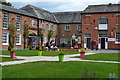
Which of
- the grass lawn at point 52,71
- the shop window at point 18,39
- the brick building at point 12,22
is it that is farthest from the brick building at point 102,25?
the grass lawn at point 52,71

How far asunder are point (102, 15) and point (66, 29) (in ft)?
37.4

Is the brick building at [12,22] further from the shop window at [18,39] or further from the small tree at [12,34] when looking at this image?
the small tree at [12,34]

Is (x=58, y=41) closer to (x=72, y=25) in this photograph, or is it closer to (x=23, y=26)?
(x=72, y=25)

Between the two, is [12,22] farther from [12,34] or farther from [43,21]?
[43,21]

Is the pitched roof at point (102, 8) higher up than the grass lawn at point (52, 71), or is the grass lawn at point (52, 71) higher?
the pitched roof at point (102, 8)

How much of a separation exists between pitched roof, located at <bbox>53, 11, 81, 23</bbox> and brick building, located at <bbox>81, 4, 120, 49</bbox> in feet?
21.0

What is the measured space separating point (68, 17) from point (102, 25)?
12.1 metres

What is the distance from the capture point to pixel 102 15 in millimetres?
40344

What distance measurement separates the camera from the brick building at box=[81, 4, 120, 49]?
3944cm

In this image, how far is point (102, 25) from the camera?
4034 cm

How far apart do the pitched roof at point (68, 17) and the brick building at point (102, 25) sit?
21.0 ft

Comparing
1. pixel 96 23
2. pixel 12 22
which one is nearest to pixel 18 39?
pixel 12 22

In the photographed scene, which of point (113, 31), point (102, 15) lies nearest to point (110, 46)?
point (113, 31)

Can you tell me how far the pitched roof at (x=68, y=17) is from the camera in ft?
160
